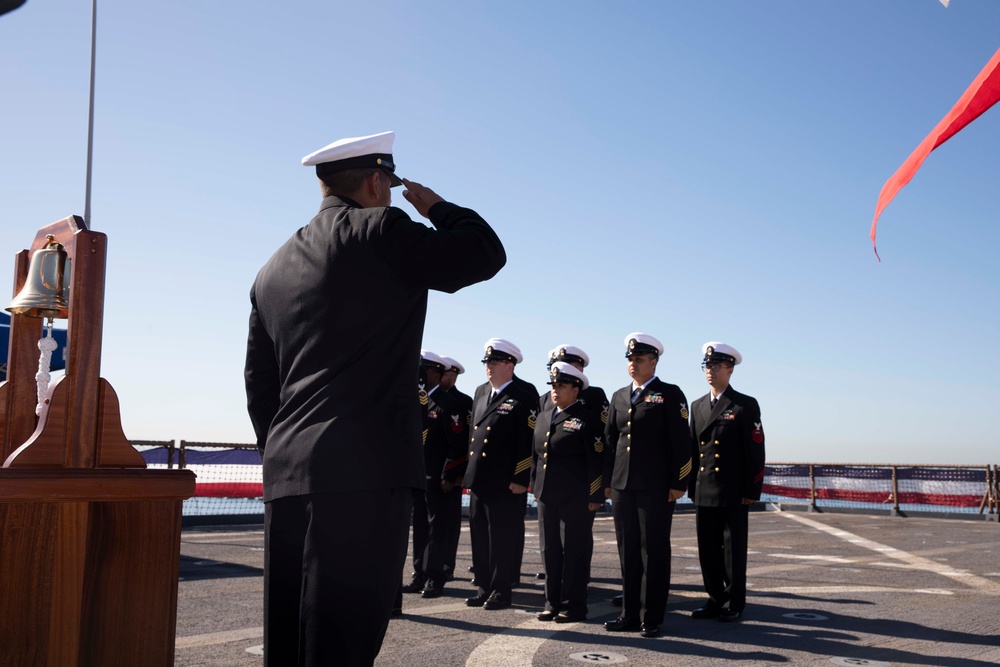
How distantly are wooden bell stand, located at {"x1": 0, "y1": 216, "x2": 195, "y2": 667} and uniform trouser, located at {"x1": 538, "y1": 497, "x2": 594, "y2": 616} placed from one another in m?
4.66

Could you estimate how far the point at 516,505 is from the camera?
314 inches

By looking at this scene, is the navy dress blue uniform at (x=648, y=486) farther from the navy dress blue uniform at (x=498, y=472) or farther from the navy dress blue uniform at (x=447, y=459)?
the navy dress blue uniform at (x=447, y=459)

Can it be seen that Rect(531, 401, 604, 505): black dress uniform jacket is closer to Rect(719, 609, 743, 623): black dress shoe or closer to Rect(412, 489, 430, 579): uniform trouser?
Rect(719, 609, 743, 623): black dress shoe

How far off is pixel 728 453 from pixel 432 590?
9.30 feet

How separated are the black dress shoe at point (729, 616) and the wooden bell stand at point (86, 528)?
5.25 meters

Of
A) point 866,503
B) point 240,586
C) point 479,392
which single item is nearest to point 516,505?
point 479,392

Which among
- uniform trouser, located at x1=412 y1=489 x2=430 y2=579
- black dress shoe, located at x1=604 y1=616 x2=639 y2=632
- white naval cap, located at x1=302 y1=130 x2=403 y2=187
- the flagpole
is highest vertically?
the flagpole

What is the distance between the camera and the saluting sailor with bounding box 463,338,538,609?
25.1ft

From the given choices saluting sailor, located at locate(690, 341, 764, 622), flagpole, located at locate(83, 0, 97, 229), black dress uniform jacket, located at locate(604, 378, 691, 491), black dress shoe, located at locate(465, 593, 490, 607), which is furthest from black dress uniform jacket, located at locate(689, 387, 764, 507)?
flagpole, located at locate(83, 0, 97, 229)

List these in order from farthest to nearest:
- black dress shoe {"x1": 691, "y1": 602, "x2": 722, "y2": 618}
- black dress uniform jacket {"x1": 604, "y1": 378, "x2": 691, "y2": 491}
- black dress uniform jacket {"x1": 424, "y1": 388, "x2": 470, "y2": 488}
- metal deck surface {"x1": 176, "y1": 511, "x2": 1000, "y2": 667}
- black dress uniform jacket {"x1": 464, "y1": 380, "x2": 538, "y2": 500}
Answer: black dress uniform jacket {"x1": 424, "y1": 388, "x2": 470, "y2": 488}, black dress uniform jacket {"x1": 464, "y1": 380, "x2": 538, "y2": 500}, black dress shoe {"x1": 691, "y1": 602, "x2": 722, "y2": 618}, black dress uniform jacket {"x1": 604, "y1": 378, "x2": 691, "y2": 491}, metal deck surface {"x1": 176, "y1": 511, "x2": 1000, "y2": 667}

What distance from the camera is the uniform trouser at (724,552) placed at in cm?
714

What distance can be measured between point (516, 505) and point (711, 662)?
2843 millimetres

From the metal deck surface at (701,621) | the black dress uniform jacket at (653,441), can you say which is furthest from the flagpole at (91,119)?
the black dress uniform jacket at (653,441)

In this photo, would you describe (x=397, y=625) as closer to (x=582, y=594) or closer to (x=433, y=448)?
(x=582, y=594)
